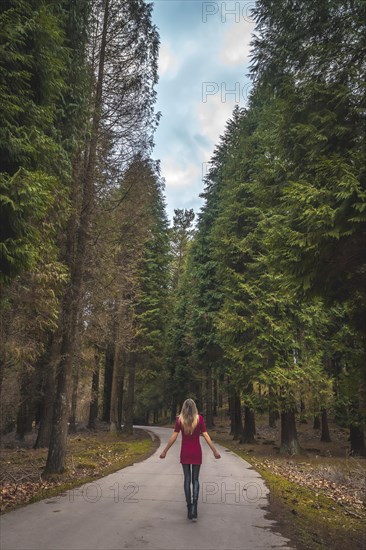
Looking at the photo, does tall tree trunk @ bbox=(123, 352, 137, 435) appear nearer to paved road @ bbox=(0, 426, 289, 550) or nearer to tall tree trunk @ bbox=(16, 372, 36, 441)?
tall tree trunk @ bbox=(16, 372, 36, 441)

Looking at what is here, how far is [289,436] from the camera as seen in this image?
54.2ft

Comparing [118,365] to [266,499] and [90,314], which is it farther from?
[266,499]

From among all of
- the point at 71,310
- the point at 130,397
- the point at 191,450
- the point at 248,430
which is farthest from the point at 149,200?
the point at 130,397

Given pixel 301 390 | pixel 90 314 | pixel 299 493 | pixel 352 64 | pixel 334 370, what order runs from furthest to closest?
pixel 334 370 → pixel 301 390 → pixel 90 314 → pixel 299 493 → pixel 352 64

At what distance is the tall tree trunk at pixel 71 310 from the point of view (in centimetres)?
1011

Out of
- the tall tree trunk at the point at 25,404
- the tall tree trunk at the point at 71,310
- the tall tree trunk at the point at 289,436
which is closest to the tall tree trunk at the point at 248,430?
the tall tree trunk at the point at 289,436

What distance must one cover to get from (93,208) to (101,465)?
7984mm

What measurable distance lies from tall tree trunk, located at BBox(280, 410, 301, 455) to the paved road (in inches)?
314

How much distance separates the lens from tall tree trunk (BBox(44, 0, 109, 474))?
1011cm

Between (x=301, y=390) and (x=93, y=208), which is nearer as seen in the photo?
(x=93, y=208)

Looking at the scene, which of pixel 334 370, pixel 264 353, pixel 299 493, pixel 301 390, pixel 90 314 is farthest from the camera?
pixel 334 370

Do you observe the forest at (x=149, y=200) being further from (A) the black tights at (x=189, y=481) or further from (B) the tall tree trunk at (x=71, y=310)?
(A) the black tights at (x=189, y=481)

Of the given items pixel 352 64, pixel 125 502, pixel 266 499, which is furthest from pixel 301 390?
pixel 352 64

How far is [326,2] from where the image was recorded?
7.86 meters
